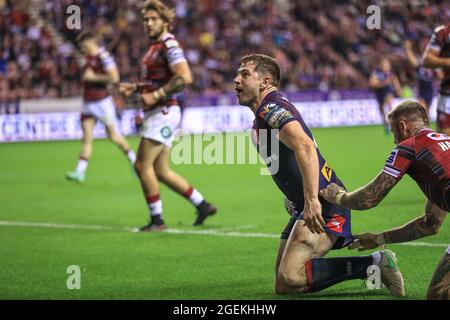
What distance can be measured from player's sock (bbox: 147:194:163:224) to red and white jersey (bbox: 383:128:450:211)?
4.99m

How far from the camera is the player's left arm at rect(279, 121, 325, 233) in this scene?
6.32 metres

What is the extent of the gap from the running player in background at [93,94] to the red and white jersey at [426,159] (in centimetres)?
1064

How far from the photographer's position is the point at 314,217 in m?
6.30

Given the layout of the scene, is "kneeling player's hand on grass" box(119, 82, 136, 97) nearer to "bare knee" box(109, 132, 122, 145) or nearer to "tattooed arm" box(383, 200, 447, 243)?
"tattooed arm" box(383, 200, 447, 243)

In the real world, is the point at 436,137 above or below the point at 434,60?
below

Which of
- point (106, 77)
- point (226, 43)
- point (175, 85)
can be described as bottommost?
point (175, 85)

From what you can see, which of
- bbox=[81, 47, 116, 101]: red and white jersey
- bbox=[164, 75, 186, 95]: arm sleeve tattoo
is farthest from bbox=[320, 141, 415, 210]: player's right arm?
bbox=[81, 47, 116, 101]: red and white jersey

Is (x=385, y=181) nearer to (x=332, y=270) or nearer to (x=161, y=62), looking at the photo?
(x=332, y=270)

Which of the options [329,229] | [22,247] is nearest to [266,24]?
[22,247]

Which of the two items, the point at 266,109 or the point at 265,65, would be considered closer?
the point at 266,109

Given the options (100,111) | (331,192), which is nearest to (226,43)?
(100,111)

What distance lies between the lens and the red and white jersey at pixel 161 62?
1072cm

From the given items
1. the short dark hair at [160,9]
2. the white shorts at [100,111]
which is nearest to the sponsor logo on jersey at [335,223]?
the short dark hair at [160,9]

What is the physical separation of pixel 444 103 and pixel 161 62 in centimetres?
339
